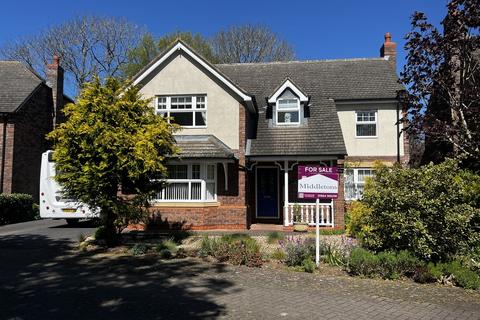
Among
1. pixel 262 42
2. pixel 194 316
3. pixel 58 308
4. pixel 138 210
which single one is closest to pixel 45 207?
pixel 138 210

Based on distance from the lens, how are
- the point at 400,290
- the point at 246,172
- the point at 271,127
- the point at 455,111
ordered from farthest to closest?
1. the point at 271,127
2. the point at 246,172
3. the point at 455,111
4. the point at 400,290

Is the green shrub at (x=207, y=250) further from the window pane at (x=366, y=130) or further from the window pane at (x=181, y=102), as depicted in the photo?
the window pane at (x=366, y=130)

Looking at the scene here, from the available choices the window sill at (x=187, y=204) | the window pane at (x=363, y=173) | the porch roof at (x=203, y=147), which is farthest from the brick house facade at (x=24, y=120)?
the window pane at (x=363, y=173)

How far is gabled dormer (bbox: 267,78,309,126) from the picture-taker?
731 inches

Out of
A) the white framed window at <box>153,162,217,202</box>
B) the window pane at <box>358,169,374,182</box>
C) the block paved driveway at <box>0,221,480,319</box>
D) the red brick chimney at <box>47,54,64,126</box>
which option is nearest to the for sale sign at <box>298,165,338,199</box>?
the block paved driveway at <box>0,221,480,319</box>

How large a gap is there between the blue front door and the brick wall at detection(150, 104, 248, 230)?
7.71ft

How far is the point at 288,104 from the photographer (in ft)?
62.2

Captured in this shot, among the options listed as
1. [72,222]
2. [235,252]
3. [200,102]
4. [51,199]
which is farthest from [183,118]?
[235,252]

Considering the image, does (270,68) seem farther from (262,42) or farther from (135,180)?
(262,42)

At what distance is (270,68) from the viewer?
23562 mm

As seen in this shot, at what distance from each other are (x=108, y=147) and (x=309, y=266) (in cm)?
577

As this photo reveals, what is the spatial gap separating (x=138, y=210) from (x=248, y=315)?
21.5 feet

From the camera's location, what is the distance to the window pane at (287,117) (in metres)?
19.1

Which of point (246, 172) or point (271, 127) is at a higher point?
point (271, 127)
